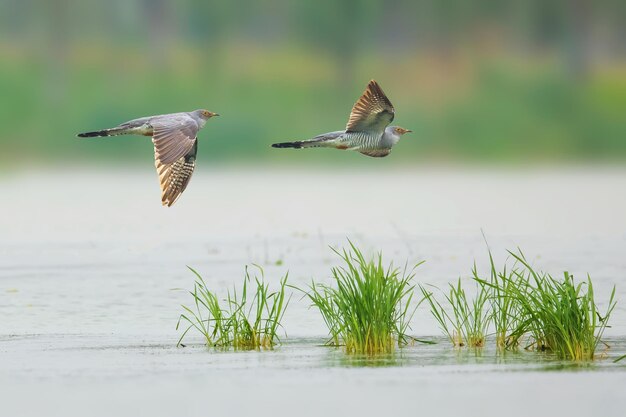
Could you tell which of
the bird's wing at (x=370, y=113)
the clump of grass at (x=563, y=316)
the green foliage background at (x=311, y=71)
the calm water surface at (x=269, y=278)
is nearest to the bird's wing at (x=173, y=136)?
the calm water surface at (x=269, y=278)

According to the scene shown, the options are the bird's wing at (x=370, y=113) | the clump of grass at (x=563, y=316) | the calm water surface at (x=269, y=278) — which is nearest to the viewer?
the calm water surface at (x=269, y=278)

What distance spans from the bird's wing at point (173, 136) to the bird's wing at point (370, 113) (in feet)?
6.33

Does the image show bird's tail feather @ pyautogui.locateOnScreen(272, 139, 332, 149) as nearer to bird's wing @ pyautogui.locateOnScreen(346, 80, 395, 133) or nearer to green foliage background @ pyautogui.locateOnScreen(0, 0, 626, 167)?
bird's wing @ pyautogui.locateOnScreen(346, 80, 395, 133)

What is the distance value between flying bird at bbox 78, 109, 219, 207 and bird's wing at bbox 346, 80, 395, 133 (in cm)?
161

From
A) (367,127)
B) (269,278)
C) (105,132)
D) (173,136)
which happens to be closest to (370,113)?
(367,127)

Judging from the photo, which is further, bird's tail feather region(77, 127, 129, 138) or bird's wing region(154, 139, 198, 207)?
bird's wing region(154, 139, 198, 207)

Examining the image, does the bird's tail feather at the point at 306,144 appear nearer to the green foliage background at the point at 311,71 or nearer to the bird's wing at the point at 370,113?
the bird's wing at the point at 370,113

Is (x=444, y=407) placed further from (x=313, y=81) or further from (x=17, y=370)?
(x=313, y=81)

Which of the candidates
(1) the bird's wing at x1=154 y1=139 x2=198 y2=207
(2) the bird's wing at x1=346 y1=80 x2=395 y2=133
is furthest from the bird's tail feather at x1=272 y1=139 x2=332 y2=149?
(1) the bird's wing at x1=154 y1=139 x2=198 y2=207

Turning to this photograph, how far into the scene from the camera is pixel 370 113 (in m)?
15.9

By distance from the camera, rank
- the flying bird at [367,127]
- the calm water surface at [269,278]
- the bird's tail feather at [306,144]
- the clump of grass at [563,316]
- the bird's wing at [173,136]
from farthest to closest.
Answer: the flying bird at [367,127]
the bird's tail feather at [306,144]
the bird's wing at [173,136]
the clump of grass at [563,316]
the calm water surface at [269,278]

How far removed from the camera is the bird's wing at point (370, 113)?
1580 cm

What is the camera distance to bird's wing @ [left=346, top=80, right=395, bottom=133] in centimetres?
1580

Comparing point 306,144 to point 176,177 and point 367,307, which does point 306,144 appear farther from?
point 367,307
